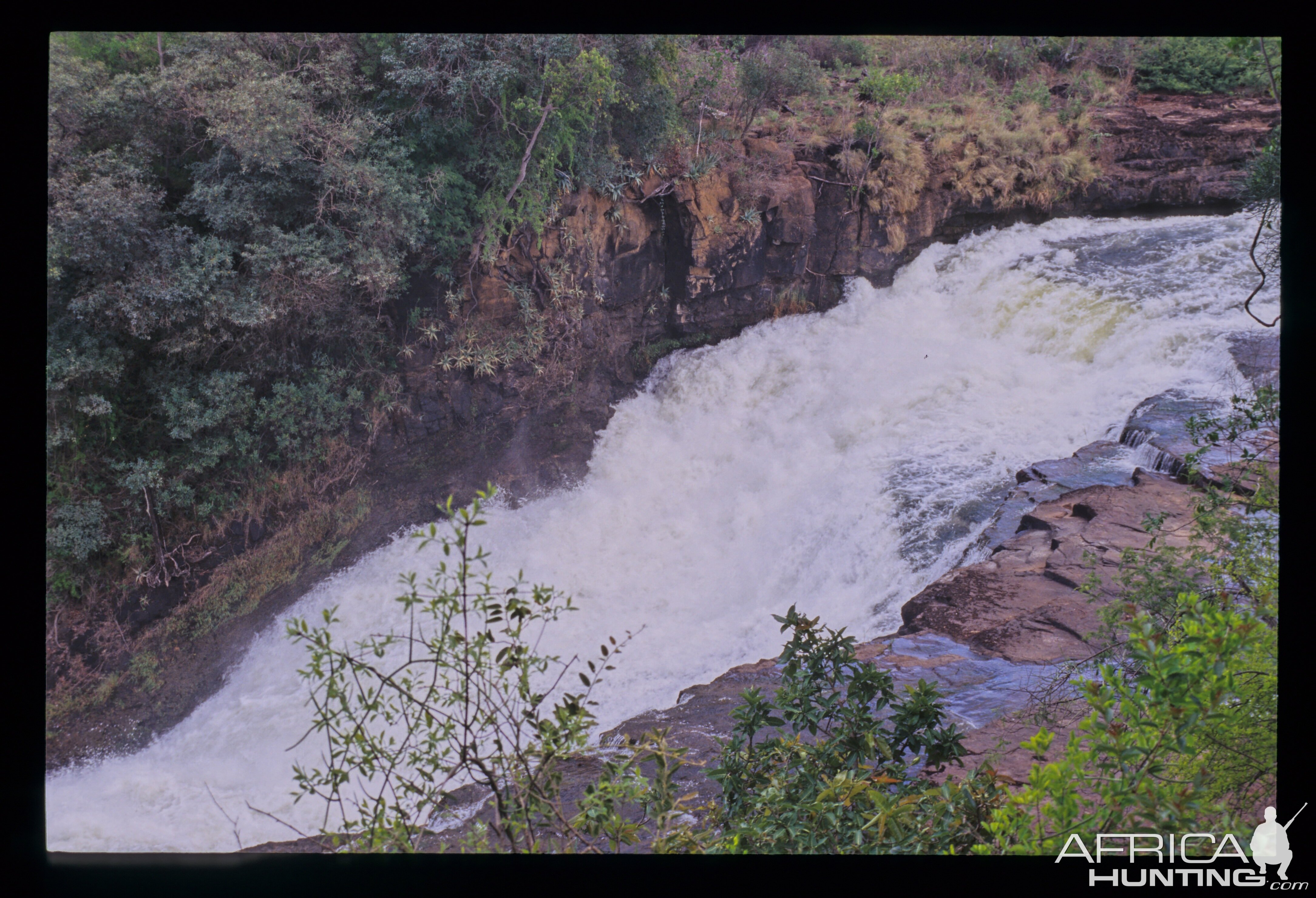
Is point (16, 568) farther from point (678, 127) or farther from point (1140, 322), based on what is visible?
point (1140, 322)

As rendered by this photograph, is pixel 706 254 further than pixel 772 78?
Yes

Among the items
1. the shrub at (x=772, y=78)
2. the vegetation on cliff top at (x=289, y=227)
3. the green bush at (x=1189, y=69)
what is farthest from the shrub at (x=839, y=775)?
the shrub at (x=772, y=78)

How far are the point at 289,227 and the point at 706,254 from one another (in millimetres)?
3504

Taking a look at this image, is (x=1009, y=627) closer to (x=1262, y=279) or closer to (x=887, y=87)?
(x=1262, y=279)

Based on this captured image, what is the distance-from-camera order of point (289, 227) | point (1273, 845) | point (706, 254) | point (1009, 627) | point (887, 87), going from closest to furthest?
point (1273, 845) < point (1009, 627) < point (289, 227) < point (887, 87) < point (706, 254)

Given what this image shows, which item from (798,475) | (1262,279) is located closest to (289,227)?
(798,475)

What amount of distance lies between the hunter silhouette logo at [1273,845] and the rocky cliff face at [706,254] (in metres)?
4.96

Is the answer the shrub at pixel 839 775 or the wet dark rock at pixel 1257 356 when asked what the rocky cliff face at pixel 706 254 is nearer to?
the wet dark rock at pixel 1257 356

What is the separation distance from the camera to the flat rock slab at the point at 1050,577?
340cm

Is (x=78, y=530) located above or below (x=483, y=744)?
below

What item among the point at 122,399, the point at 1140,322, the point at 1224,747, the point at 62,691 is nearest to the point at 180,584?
the point at 62,691

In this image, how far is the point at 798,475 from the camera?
18.0ft

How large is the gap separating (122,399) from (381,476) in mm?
1768

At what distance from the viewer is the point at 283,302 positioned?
485 centimetres
